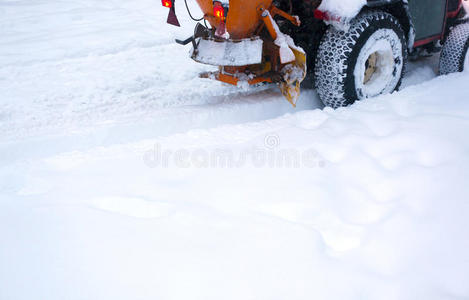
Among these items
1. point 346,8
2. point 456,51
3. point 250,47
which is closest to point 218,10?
point 250,47

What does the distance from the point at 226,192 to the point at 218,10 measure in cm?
134

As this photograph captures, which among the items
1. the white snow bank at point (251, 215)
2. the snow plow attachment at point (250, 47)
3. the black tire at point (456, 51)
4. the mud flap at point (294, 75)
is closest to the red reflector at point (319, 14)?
the snow plow attachment at point (250, 47)

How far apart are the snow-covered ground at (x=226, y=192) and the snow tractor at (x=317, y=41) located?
27 cm

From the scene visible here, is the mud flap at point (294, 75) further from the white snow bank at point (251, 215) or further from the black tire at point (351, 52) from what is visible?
the white snow bank at point (251, 215)

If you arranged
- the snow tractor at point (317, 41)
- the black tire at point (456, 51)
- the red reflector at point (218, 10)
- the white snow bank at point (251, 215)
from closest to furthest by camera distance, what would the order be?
the white snow bank at point (251, 215), the red reflector at point (218, 10), the snow tractor at point (317, 41), the black tire at point (456, 51)

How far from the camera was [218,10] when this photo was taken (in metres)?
2.71

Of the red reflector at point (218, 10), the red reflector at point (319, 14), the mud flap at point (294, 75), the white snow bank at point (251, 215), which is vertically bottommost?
the white snow bank at point (251, 215)

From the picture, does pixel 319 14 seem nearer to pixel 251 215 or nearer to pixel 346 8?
pixel 346 8

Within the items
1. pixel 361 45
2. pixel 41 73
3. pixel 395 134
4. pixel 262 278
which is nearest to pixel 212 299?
pixel 262 278

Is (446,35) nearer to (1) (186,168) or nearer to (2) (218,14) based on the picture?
(2) (218,14)

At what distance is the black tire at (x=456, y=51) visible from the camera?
3.77 metres

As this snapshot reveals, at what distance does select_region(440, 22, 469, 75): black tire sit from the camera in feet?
12.4

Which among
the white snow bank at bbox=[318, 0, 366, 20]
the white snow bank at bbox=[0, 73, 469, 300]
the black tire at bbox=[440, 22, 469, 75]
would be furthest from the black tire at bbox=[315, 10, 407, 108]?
the black tire at bbox=[440, 22, 469, 75]

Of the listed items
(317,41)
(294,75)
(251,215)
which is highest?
(317,41)
